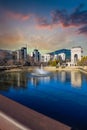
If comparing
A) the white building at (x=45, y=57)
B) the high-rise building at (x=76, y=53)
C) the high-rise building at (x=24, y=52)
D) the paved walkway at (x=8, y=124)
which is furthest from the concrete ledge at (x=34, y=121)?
the high-rise building at (x=24, y=52)

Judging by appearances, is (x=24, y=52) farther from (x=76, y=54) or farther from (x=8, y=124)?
(x=8, y=124)

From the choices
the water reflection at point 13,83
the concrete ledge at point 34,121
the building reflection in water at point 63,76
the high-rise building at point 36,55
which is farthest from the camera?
the building reflection in water at point 63,76

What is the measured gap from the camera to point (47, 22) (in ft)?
14.6

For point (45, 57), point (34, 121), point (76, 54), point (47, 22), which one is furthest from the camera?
point (45, 57)

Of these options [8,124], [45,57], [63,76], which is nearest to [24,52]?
[45,57]

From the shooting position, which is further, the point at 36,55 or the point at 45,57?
the point at 36,55

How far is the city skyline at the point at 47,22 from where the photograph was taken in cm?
387

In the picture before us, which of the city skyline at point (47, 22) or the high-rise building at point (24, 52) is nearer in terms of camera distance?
the city skyline at point (47, 22)

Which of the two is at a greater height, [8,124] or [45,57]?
[45,57]

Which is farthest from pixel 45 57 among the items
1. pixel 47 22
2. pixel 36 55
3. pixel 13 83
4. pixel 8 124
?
pixel 8 124

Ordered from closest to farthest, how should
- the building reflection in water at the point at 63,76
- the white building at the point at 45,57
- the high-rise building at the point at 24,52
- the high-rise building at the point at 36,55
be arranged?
the white building at the point at 45,57 < the high-rise building at the point at 36,55 < the building reflection in water at the point at 63,76 < the high-rise building at the point at 24,52

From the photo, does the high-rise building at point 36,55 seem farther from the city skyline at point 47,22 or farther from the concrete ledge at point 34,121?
the concrete ledge at point 34,121

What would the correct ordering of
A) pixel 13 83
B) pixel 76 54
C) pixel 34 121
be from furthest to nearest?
pixel 13 83
pixel 76 54
pixel 34 121

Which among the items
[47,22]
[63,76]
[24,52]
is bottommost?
[63,76]
